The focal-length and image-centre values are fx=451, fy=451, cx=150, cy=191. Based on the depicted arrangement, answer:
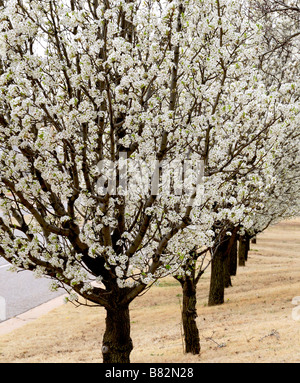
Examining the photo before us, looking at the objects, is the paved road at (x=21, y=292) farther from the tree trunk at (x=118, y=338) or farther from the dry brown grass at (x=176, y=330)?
the tree trunk at (x=118, y=338)

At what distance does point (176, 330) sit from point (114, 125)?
8.54 meters

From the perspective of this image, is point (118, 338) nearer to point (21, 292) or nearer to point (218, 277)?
point (218, 277)

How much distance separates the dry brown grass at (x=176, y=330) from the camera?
9.66 meters

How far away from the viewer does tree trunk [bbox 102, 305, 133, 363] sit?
6.89m

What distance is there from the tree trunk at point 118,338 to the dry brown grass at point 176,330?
9.38ft

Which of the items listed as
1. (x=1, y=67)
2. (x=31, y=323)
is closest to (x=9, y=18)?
(x=1, y=67)

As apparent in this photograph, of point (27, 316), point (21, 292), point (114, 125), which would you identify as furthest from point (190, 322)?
point (21, 292)

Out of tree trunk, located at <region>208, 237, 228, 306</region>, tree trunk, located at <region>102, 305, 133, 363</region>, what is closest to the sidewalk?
tree trunk, located at <region>208, 237, 228, 306</region>

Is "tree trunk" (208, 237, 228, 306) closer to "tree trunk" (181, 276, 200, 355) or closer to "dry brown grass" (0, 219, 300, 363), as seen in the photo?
"dry brown grass" (0, 219, 300, 363)

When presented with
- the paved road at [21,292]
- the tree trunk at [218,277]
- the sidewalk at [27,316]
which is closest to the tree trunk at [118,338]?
the sidewalk at [27,316]

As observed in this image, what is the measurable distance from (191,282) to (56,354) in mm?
3831

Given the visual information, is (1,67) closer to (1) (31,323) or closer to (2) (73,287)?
(2) (73,287)

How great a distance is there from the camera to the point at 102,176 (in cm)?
643

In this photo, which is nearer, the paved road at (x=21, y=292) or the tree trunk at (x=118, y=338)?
the tree trunk at (x=118, y=338)
